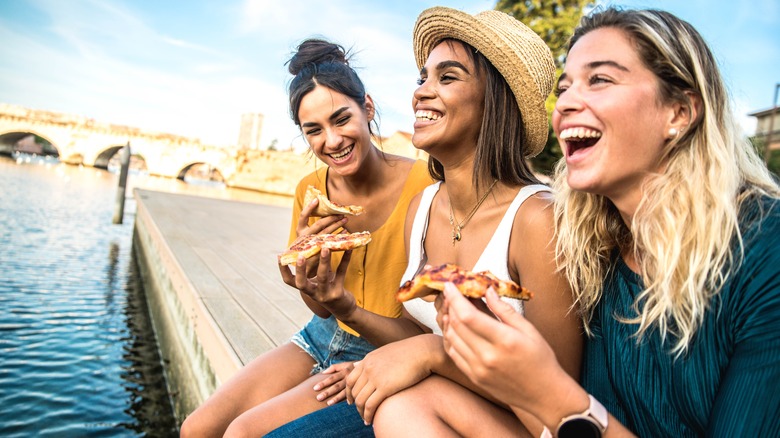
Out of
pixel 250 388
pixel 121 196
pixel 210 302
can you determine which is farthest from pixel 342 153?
pixel 121 196

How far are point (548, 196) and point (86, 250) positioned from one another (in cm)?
1155

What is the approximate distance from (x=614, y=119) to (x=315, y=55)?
1.89 meters

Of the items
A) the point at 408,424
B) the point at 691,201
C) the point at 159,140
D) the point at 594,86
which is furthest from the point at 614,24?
the point at 159,140

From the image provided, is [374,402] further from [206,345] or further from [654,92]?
[206,345]

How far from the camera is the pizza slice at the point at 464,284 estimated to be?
1.21 meters

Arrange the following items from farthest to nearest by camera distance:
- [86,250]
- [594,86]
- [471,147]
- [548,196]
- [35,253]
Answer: [86,250] < [35,253] < [471,147] < [548,196] < [594,86]

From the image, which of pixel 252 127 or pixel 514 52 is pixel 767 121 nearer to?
pixel 514 52

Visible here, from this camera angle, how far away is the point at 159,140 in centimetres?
5153

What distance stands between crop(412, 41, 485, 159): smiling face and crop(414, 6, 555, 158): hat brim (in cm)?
9

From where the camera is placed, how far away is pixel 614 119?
4.30 feet

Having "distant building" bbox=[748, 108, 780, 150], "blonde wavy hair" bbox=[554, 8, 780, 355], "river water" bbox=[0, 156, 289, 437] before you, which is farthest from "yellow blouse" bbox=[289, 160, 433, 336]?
"distant building" bbox=[748, 108, 780, 150]

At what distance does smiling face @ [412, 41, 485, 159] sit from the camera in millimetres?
1947

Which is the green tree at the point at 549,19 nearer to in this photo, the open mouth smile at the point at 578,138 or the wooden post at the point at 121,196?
the wooden post at the point at 121,196

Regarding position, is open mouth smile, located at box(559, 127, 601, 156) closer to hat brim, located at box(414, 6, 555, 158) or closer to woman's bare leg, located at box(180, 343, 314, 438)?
hat brim, located at box(414, 6, 555, 158)
